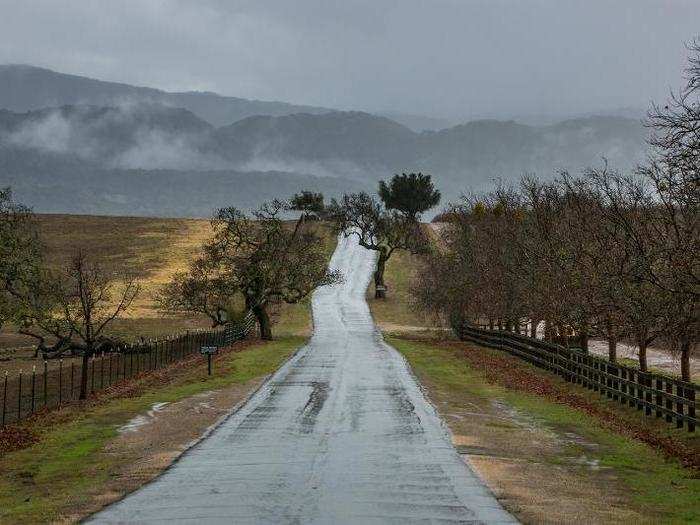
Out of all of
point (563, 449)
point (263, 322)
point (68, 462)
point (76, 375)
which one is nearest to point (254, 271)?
point (263, 322)

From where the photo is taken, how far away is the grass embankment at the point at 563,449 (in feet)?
51.2

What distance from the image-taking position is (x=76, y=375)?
47.7 m

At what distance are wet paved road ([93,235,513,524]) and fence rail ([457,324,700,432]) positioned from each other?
6.94 metres

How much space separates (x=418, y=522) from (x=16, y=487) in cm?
944

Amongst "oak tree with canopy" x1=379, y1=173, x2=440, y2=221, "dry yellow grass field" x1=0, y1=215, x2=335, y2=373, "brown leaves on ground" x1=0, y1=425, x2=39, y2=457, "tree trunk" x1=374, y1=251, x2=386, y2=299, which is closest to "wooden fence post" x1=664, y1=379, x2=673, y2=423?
"brown leaves on ground" x1=0, y1=425, x2=39, y2=457

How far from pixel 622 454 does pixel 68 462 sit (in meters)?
13.8

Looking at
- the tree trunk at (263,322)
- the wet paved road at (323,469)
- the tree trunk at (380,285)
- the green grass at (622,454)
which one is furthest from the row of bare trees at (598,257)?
the tree trunk at (380,285)

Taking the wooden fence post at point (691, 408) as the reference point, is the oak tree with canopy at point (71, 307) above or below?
above

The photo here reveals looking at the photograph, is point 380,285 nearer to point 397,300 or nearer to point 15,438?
point 397,300

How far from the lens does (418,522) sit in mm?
13781

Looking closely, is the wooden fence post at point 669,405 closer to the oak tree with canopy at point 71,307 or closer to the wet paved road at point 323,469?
the wet paved road at point 323,469

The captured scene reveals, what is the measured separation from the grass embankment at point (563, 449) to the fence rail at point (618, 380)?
0.44m

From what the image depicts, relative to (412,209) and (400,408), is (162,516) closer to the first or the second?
(400,408)

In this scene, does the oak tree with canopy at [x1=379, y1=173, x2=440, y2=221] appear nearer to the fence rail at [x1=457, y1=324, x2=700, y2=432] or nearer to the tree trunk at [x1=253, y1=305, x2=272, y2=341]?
the tree trunk at [x1=253, y1=305, x2=272, y2=341]
